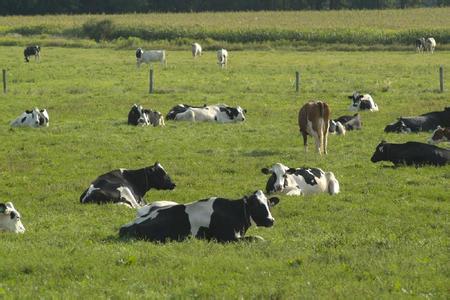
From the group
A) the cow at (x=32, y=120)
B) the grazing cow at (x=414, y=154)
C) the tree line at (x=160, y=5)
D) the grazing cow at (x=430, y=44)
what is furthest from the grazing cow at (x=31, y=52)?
the tree line at (x=160, y=5)

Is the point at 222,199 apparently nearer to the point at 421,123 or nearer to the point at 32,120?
the point at 421,123

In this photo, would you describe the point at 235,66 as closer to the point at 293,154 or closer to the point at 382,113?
the point at 382,113

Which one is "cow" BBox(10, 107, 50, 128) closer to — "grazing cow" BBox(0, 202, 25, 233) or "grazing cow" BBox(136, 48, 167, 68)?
"grazing cow" BBox(0, 202, 25, 233)

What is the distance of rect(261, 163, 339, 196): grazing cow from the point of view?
16.9 m

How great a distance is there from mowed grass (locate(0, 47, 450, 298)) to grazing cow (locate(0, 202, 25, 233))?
402 mm

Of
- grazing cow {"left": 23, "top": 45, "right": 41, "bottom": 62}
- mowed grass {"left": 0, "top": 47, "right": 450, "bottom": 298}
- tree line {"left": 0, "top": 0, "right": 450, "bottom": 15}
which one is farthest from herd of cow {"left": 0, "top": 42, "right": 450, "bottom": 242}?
tree line {"left": 0, "top": 0, "right": 450, "bottom": 15}

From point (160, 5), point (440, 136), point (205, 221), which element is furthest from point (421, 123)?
point (160, 5)

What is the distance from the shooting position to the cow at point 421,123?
26.1 meters

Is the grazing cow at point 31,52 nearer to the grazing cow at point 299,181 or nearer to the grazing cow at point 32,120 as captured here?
the grazing cow at point 32,120

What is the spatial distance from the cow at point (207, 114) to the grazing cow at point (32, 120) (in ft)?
13.6

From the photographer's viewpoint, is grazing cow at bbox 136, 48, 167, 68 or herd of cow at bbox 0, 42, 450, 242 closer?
herd of cow at bbox 0, 42, 450, 242

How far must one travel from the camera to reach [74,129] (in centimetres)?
2700

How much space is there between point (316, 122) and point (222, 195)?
6.32m

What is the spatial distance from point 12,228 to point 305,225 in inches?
177
